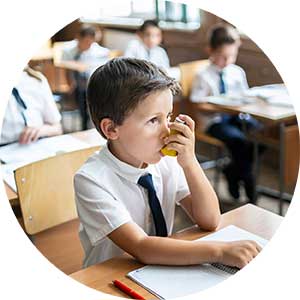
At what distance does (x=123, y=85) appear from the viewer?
89cm

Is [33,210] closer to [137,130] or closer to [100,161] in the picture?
[100,161]

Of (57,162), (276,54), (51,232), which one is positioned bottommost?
(51,232)

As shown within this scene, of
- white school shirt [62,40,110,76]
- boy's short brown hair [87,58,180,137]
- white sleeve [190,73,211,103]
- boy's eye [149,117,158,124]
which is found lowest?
white sleeve [190,73,211,103]

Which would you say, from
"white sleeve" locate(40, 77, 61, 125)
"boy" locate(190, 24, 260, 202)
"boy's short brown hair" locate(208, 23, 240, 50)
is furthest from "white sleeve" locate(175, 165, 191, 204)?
"boy's short brown hair" locate(208, 23, 240, 50)

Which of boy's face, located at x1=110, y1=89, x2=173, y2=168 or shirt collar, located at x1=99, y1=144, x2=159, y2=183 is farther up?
boy's face, located at x1=110, y1=89, x2=173, y2=168

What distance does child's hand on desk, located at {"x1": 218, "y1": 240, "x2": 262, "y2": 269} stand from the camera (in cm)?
80

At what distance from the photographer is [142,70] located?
2.99ft

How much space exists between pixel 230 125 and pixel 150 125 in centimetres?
182

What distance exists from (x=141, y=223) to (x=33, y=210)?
340 millimetres

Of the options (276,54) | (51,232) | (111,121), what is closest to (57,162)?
(51,232)

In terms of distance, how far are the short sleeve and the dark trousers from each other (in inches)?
67.0

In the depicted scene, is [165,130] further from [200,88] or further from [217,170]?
[217,170]

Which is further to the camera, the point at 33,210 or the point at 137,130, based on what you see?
the point at 33,210

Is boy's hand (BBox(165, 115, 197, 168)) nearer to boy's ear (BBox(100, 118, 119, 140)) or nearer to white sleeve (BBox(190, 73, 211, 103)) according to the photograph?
boy's ear (BBox(100, 118, 119, 140))
